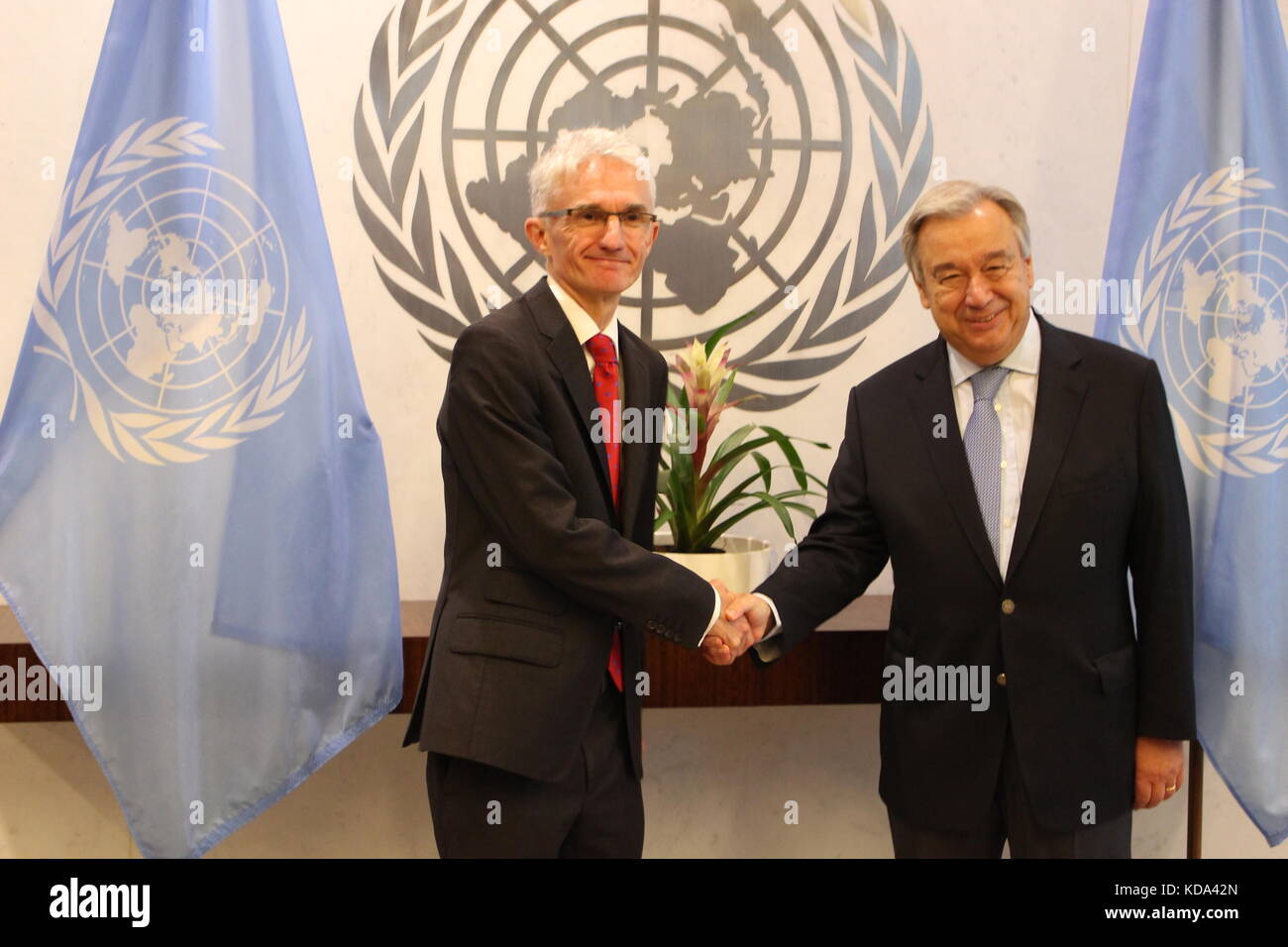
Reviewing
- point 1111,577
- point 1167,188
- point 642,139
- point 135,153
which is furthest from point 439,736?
point 1167,188

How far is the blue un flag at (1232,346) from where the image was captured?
2.20 metres

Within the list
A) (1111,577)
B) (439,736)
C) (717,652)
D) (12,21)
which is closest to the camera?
(439,736)

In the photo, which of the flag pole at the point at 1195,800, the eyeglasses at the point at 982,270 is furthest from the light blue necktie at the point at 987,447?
the flag pole at the point at 1195,800

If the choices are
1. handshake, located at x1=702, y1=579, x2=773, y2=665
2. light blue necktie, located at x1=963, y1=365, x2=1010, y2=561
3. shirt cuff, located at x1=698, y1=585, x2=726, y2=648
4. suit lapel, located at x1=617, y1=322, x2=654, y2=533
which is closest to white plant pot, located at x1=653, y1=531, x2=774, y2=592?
handshake, located at x1=702, y1=579, x2=773, y2=665

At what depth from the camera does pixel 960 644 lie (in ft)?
6.16

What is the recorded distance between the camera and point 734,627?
2.07 metres

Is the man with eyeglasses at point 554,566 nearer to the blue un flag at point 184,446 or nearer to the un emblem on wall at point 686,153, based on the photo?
the blue un flag at point 184,446

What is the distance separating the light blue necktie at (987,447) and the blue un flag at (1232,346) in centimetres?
47

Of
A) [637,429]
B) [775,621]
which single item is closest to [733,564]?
[775,621]

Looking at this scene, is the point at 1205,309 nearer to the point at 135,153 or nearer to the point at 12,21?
the point at 135,153

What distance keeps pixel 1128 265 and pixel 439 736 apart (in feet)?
5.43

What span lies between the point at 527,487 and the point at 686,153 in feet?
4.27

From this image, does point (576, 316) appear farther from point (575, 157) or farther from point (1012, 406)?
point (1012, 406)

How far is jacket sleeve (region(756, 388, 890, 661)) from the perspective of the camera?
81.9 inches
